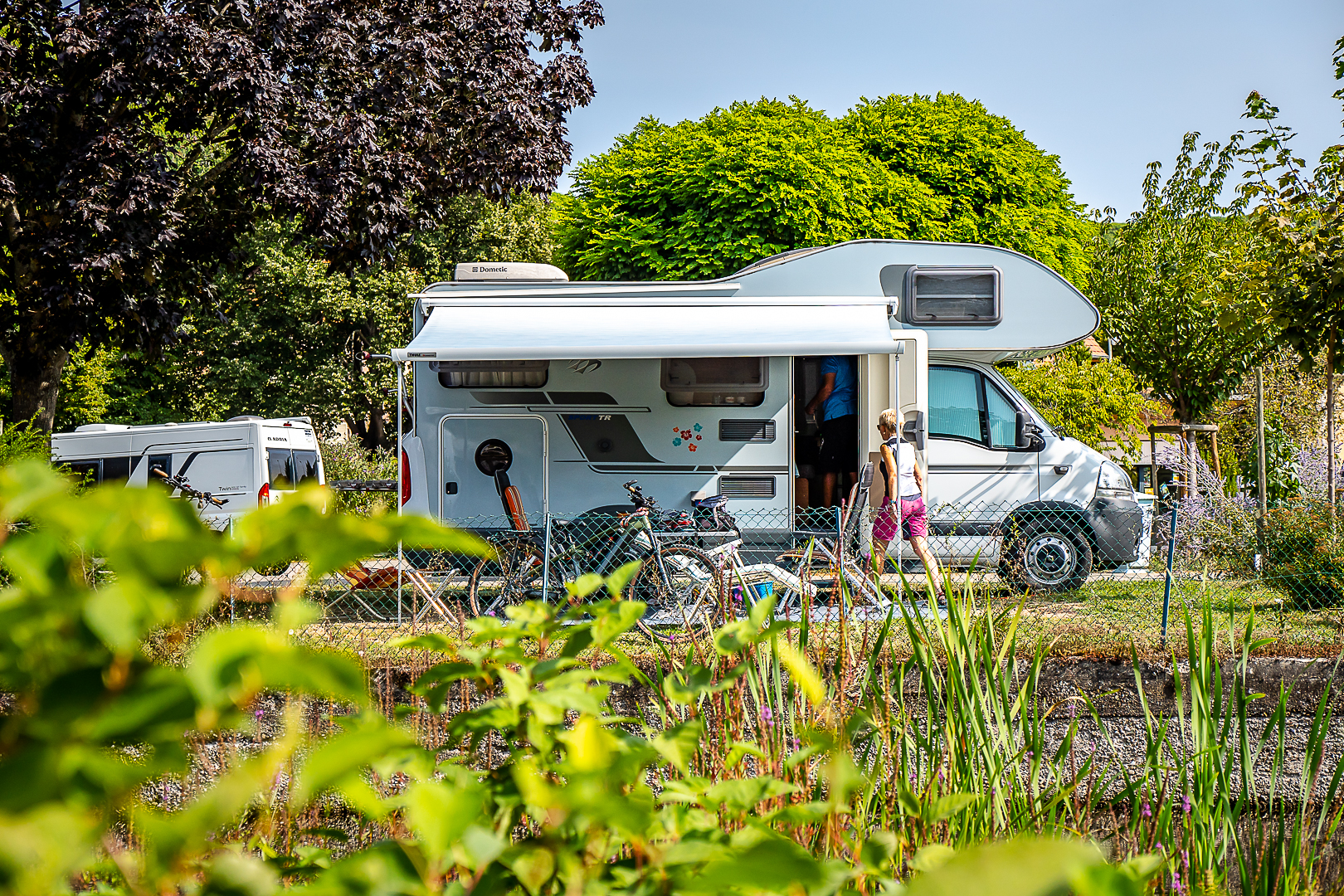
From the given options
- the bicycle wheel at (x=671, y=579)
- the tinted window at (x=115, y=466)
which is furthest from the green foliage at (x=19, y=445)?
the tinted window at (x=115, y=466)

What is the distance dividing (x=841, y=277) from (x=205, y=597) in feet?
28.0

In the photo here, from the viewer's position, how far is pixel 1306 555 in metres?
6.81

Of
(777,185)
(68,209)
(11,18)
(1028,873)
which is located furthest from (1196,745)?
(777,185)

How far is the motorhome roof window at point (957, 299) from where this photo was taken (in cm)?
890

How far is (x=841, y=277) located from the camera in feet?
29.2

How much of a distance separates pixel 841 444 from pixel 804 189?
11.3 m

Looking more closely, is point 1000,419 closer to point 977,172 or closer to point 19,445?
point 19,445

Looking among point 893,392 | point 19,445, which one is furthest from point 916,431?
point 19,445

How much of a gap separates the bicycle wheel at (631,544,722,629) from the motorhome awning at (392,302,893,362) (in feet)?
5.14

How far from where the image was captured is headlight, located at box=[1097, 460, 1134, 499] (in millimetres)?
9016

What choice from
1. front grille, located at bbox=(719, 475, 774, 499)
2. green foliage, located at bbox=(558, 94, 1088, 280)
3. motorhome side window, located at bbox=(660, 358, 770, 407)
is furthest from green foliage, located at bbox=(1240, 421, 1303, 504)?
motorhome side window, located at bbox=(660, 358, 770, 407)

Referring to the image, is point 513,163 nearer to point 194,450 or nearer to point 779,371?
point 779,371

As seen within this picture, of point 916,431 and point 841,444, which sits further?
point 841,444

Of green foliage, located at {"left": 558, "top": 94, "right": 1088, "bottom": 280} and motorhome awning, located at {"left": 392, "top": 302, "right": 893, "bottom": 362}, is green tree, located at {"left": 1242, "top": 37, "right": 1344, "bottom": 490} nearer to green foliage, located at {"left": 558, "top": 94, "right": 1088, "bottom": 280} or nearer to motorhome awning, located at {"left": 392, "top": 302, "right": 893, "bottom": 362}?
motorhome awning, located at {"left": 392, "top": 302, "right": 893, "bottom": 362}
